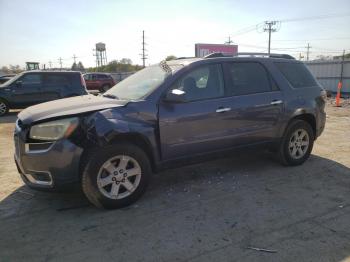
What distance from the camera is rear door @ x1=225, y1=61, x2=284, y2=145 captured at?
476cm

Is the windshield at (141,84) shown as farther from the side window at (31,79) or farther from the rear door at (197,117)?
the side window at (31,79)

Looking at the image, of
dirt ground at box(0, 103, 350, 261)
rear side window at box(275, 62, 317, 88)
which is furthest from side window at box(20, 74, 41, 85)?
rear side window at box(275, 62, 317, 88)

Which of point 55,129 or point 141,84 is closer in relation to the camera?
point 55,129

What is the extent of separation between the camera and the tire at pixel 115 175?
12.2 feet

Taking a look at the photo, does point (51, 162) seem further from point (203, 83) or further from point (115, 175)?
point (203, 83)

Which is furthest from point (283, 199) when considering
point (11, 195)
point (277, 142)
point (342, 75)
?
point (342, 75)

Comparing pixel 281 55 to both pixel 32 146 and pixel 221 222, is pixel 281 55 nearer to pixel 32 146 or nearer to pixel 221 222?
pixel 221 222

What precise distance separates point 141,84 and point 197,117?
0.93 meters

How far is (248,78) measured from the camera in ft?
16.4

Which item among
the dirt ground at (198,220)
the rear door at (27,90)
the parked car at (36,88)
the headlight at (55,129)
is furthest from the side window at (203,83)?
the rear door at (27,90)

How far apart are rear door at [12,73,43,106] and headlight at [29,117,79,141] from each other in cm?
1022

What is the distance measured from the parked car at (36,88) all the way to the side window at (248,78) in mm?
9672

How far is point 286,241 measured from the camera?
318 cm

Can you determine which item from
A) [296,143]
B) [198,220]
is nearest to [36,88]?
[296,143]
